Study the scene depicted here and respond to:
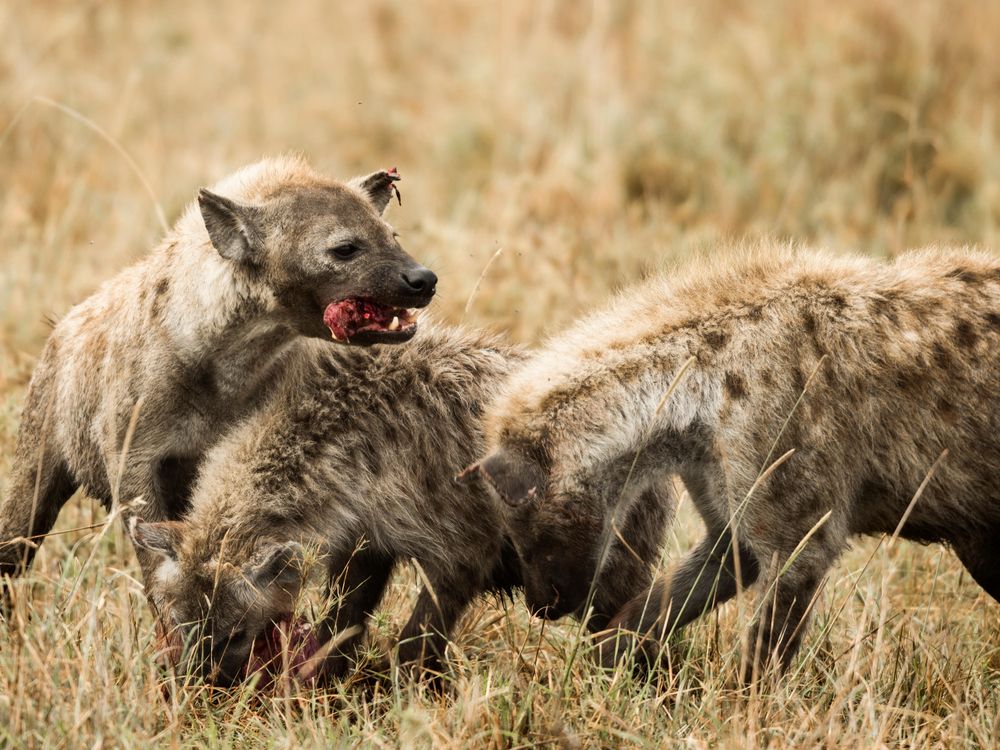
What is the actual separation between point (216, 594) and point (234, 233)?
1040 mm

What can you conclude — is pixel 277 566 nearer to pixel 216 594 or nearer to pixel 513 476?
pixel 216 594

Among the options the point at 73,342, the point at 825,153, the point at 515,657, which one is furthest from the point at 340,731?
the point at 825,153

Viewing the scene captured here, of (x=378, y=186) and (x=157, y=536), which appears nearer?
(x=157, y=536)

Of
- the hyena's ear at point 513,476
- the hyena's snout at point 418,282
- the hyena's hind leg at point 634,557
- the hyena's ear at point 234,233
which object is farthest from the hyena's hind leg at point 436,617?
the hyena's ear at point 234,233

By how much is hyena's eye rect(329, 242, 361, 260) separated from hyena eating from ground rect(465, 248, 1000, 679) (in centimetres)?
63

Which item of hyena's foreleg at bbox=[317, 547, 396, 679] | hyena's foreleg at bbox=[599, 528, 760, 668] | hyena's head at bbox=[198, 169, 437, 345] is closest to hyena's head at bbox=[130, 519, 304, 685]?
hyena's foreleg at bbox=[317, 547, 396, 679]

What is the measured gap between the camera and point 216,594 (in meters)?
4.14

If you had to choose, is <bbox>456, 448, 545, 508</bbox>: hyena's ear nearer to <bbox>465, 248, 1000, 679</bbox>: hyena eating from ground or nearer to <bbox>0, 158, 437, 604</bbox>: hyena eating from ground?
<bbox>465, 248, 1000, 679</bbox>: hyena eating from ground

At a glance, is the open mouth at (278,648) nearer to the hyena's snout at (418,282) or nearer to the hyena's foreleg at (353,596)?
the hyena's foreleg at (353,596)

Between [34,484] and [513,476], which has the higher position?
[513,476]

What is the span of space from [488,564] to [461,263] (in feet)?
9.19

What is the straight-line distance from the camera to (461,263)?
7.06 meters

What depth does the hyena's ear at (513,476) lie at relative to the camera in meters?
3.83

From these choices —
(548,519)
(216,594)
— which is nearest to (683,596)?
(548,519)
